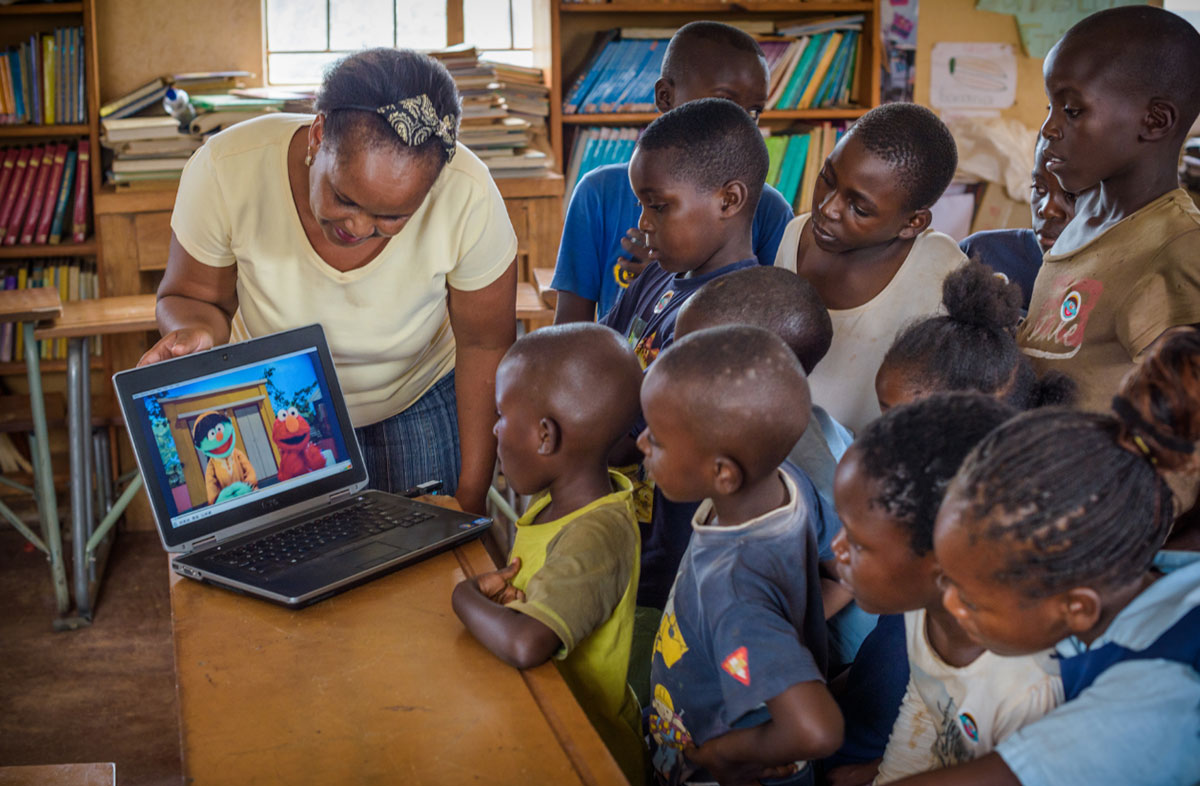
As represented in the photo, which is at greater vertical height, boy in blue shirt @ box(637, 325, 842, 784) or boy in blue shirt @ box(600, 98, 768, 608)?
boy in blue shirt @ box(600, 98, 768, 608)

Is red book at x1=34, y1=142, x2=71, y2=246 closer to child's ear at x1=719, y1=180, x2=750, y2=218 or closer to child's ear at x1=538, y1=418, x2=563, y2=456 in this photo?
child's ear at x1=719, y1=180, x2=750, y2=218

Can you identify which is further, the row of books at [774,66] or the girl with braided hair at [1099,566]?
the row of books at [774,66]

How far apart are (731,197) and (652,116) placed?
2.06 metres

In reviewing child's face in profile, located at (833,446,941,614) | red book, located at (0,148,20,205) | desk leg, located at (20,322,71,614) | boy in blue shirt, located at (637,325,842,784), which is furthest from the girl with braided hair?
red book, located at (0,148,20,205)

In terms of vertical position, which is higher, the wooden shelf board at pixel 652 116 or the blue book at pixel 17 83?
the blue book at pixel 17 83

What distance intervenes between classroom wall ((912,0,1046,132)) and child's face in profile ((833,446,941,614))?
3434 mm

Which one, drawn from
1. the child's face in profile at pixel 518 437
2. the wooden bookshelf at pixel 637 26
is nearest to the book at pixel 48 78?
the wooden bookshelf at pixel 637 26

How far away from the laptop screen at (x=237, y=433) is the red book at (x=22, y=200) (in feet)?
8.73

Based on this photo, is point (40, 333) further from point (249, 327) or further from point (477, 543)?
point (477, 543)

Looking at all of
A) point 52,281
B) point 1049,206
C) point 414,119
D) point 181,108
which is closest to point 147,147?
point 181,108

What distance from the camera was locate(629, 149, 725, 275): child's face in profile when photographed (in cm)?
176

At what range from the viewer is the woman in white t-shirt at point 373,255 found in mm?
1484

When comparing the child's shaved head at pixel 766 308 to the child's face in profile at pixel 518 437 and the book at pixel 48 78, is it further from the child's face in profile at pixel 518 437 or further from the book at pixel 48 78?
the book at pixel 48 78

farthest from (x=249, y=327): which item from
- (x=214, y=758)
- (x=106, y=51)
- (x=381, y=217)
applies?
(x=106, y=51)
